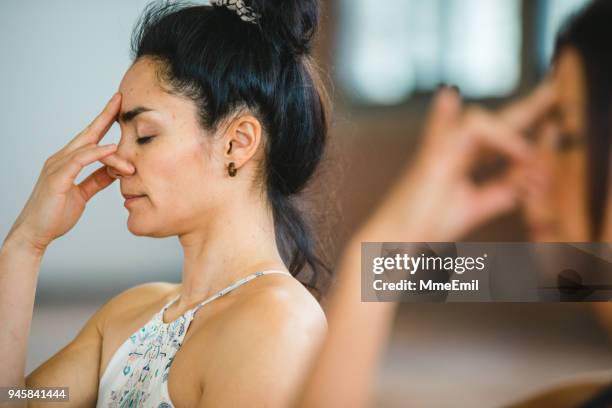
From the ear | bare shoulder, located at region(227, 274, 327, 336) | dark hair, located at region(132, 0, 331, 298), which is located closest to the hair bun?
dark hair, located at region(132, 0, 331, 298)

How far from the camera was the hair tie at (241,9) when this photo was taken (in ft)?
3.43

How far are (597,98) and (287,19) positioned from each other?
0.43 m

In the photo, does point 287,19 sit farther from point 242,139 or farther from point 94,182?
point 94,182

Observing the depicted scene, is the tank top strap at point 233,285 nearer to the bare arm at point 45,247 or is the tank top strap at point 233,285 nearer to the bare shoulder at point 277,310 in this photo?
the bare shoulder at point 277,310

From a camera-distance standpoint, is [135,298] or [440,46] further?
[135,298]

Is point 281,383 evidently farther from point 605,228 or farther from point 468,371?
point 605,228

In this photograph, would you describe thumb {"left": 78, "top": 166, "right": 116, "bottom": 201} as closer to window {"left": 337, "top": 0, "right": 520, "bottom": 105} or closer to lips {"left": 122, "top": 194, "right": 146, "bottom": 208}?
lips {"left": 122, "top": 194, "right": 146, "bottom": 208}

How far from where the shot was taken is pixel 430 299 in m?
1.04

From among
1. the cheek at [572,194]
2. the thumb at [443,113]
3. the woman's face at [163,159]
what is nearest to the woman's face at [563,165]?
the cheek at [572,194]

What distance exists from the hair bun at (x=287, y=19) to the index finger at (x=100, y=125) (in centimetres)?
24

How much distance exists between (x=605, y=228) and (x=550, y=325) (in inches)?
6.0

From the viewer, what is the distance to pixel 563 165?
0.99m

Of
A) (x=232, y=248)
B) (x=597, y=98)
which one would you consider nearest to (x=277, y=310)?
(x=232, y=248)

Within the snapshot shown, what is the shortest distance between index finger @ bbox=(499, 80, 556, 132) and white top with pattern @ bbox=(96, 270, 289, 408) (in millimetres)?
377
